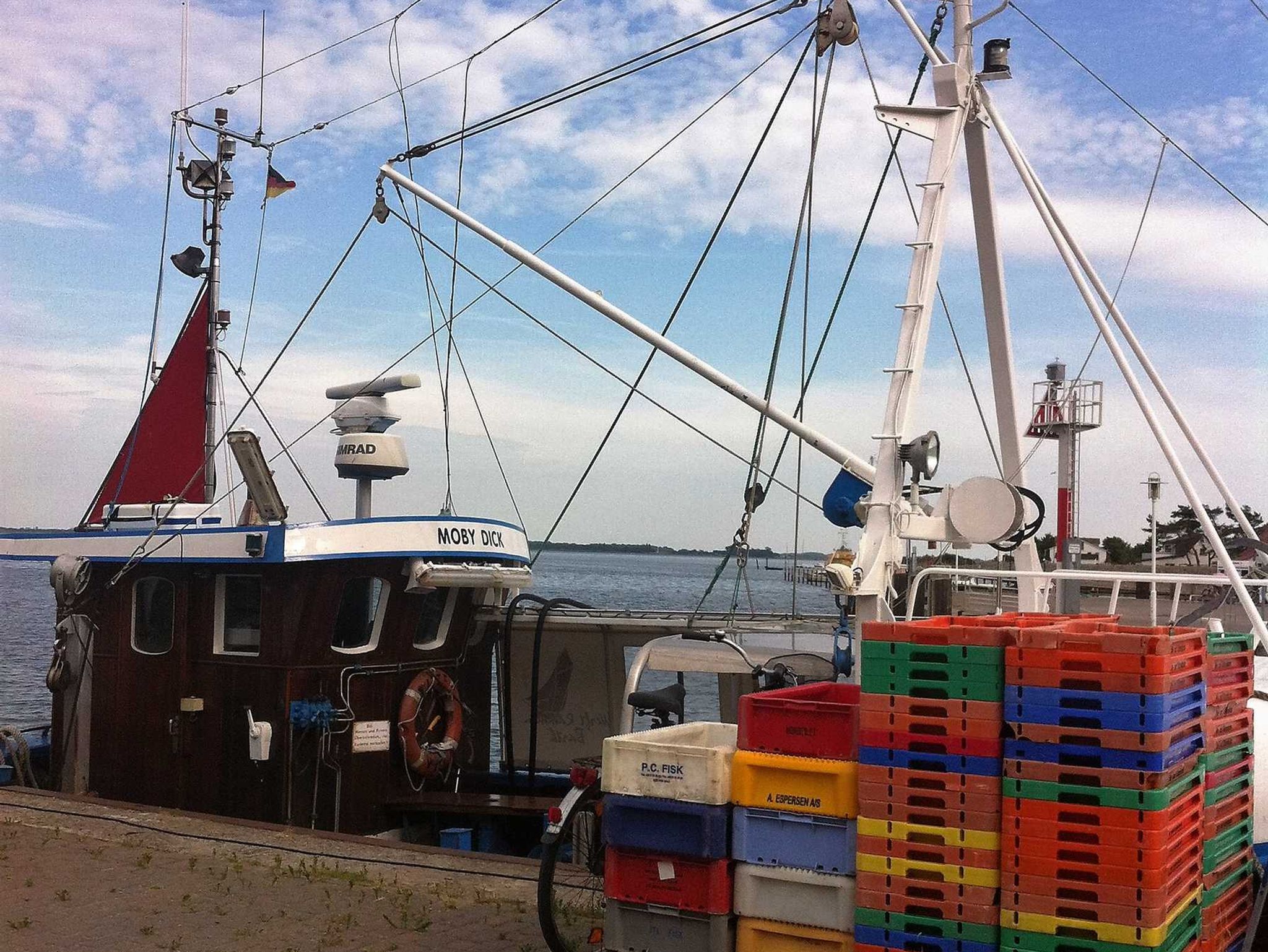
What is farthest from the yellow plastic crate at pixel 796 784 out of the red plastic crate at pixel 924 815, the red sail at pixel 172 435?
the red sail at pixel 172 435

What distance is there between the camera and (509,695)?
51.2ft

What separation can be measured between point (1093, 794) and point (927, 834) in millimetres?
763

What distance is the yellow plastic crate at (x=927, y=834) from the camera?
587 centimetres

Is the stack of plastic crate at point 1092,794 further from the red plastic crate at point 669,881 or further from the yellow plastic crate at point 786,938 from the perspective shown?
the red plastic crate at point 669,881

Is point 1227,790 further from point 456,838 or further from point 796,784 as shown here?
point 456,838

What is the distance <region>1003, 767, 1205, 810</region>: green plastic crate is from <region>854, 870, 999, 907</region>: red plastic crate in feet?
1.52

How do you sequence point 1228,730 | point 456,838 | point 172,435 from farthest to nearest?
point 172,435
point 456,838
point 1228,730

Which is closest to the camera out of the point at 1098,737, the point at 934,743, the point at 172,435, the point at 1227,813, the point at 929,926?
the point at 1098,737

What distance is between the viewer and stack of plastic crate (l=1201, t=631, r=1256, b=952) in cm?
667

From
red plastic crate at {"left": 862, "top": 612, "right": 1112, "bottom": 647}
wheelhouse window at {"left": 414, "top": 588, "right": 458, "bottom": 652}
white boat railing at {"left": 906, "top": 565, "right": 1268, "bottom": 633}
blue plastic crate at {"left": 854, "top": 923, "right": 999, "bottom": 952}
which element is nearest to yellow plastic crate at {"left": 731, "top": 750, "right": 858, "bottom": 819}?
blue plastic crate at {"left": 854, "top": 923, "right": 999, "bottom": 952}

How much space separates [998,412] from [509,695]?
23.7ft

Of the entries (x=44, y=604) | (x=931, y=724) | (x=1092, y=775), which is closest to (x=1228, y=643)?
(x=1092, y=775)

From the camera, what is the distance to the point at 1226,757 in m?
7.04

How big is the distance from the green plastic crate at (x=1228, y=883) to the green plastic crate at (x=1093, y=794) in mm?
928
